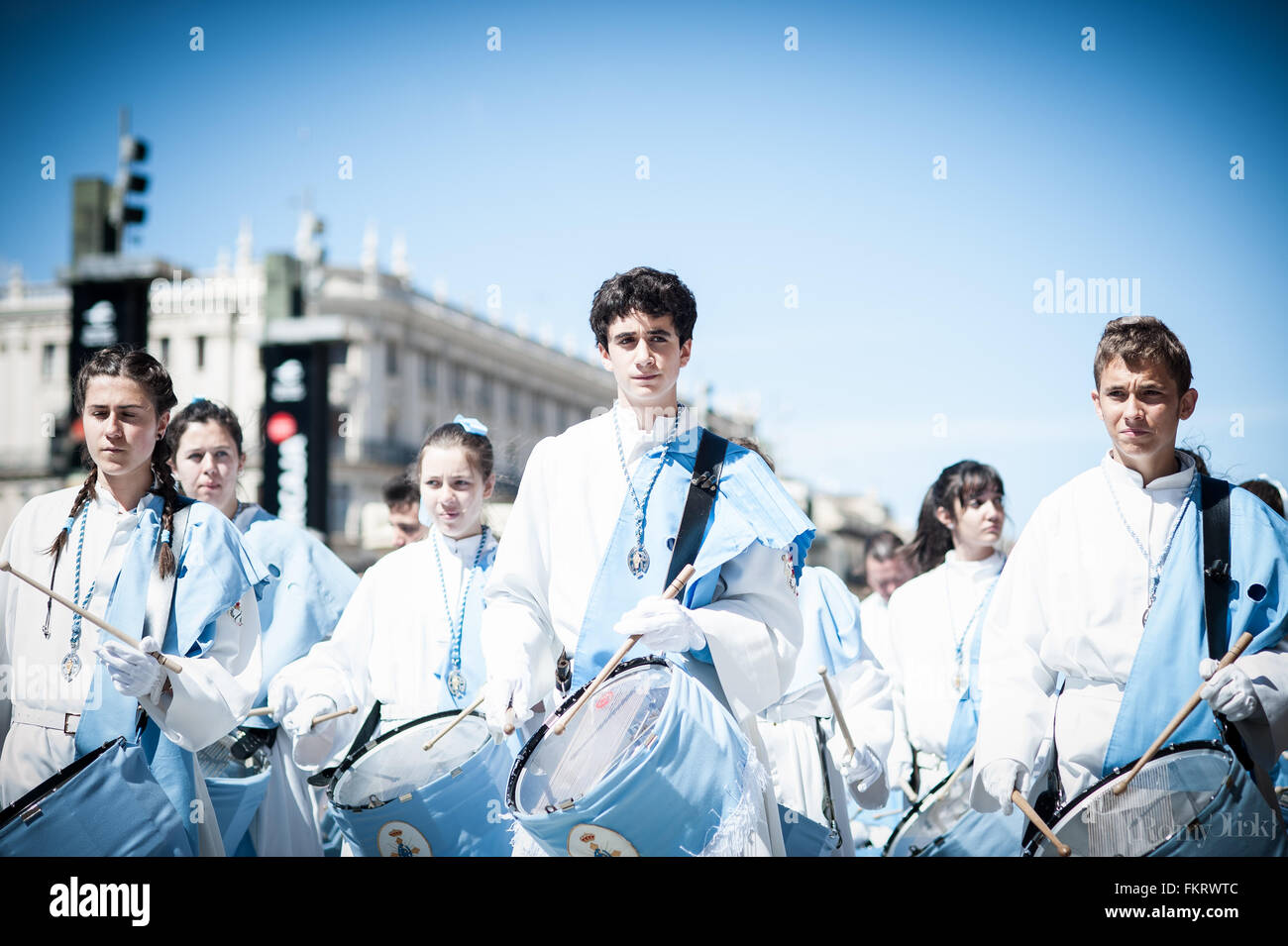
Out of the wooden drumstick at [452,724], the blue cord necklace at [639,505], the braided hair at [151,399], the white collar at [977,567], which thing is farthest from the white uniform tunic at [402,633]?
the white collar at [977,567]

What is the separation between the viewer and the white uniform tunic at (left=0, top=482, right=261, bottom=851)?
343 cm

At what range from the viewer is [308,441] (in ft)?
45.9

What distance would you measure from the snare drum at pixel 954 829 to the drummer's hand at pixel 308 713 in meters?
1.74

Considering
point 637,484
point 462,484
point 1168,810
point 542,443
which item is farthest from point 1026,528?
point 462,484

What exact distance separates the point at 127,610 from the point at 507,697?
3.48 ft

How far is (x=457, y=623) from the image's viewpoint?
4.50 m

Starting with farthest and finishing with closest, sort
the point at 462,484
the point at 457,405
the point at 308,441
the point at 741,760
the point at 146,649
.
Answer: the point at 457,405 → the point at 308,441 → the point at 462,484 → the point at 146,649 → the point at 741,760

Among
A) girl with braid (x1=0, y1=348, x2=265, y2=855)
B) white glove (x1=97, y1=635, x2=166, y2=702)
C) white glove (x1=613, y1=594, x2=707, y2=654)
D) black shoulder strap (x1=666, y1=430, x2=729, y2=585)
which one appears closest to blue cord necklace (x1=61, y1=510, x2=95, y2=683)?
girl with braid (x1=0, y1=348, x2=265, y2=855)

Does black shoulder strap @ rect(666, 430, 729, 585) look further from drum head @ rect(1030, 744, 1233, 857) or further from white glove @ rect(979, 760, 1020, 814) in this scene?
drum head @ rect(1030, 744, 1233, 857)

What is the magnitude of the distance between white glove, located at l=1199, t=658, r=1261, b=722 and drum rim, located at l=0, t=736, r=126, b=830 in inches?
106

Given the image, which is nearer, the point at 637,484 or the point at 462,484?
the point at 637,484
